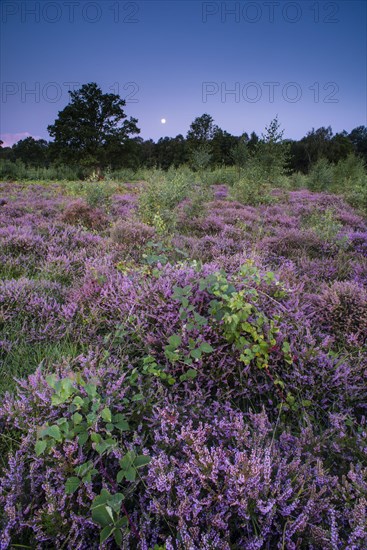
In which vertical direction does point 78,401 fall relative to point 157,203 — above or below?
below

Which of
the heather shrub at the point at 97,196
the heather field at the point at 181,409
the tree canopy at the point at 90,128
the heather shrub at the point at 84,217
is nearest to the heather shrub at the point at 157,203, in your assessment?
the heather shrub at the point at 84,217

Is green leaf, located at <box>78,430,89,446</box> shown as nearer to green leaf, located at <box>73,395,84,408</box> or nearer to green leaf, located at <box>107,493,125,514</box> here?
green leaf, located at <box>73,395,84,408</box>

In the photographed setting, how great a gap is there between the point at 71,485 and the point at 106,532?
252 mm

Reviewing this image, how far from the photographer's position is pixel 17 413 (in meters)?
1.65

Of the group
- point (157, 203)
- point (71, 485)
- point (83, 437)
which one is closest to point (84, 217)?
point (157, 203)

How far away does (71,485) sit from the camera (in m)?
1.23

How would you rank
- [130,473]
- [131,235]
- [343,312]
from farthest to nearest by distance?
[131,235]
[343,312]
[130,473]

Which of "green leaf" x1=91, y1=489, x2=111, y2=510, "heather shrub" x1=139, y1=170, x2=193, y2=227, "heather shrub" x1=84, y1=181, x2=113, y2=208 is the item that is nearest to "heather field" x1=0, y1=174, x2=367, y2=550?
"green leaf" x1=91, y1=489, x2=111, y2=510

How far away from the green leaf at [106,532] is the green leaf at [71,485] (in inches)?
8.5

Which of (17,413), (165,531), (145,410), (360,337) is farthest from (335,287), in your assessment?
(17,413)

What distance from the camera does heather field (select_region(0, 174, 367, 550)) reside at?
1207 mm

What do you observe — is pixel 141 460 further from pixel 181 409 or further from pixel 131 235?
pixel 131 235

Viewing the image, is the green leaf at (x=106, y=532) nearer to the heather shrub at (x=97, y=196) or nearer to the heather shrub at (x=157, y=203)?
the heather shrub at (x=157, y=203)

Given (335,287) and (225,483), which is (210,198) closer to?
(335,287)
